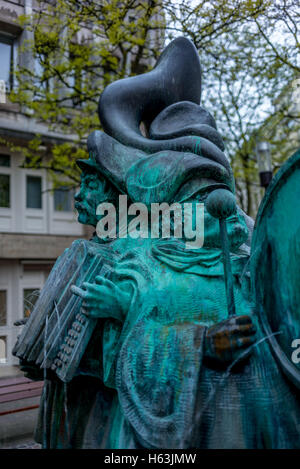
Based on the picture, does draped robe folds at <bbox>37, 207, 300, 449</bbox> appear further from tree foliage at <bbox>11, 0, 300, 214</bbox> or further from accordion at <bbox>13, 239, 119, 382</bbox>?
tree foliage at <bbox>11, 0, 300, 214</bbox>

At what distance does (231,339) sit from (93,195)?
1.50 metres

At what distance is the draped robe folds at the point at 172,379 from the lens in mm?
1828

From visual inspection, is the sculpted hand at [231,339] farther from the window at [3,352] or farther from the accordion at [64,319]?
the window at [3,352]

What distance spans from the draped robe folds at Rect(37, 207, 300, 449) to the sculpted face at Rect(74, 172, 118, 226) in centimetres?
54

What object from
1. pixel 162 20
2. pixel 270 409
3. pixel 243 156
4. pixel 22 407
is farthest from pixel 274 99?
pixel 270 409

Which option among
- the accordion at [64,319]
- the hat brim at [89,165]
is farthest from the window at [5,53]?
the accordion at [64,319]

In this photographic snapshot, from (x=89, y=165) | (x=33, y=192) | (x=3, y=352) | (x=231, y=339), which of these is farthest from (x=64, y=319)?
(x=33, y=192)

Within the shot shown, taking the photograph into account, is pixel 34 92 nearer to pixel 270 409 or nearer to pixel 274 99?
pixel 274 99

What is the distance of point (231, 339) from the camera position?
183 centimetres

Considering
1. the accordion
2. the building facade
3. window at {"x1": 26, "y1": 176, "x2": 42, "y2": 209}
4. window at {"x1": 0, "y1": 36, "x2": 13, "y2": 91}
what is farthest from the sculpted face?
window at {"x1": 26, "y1": 176, "x2": 42, "y2": 209}

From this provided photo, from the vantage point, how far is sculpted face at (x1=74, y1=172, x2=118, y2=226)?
9.68 ft

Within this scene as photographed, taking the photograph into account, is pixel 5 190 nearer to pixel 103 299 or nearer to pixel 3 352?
pixel 3 352

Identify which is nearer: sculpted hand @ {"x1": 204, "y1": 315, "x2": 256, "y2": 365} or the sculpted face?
sculpted hand @ {"x1": 204, "y1": 315, "x2": 256, "y2": 365}
